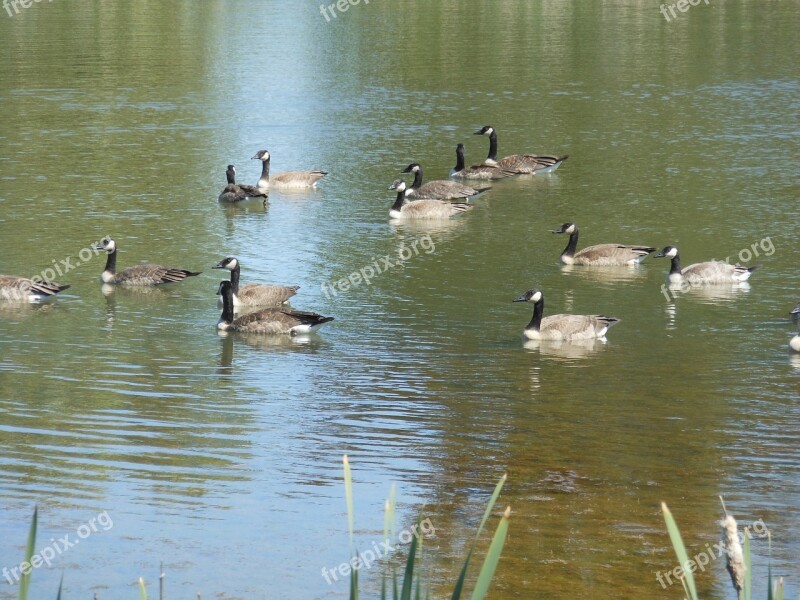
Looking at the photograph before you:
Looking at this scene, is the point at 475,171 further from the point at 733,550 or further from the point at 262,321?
the point at 733,550

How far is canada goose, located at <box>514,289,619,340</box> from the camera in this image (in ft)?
54.1

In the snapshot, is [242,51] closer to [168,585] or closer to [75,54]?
[75,54]

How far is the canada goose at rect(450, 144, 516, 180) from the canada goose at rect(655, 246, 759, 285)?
373 inches

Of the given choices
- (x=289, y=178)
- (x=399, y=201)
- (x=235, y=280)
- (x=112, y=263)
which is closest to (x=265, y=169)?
(x=289, y=178)

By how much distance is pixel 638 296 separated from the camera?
19109 millimetres

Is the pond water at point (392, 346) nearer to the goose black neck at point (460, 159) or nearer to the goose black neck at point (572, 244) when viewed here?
the goose black neck at point (572, 244)

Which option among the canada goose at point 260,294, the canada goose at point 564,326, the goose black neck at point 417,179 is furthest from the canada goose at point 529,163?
the canada goose at point 564,326

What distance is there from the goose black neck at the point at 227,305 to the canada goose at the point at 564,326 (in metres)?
3.87

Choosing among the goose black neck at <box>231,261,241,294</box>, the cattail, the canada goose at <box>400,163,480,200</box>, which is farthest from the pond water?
the cattail

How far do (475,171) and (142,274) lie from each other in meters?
10.6

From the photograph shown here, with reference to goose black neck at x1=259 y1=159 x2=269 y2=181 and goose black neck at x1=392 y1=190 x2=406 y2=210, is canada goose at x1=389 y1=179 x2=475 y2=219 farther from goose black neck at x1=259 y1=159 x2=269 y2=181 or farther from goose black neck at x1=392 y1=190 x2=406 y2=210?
goose black neck at x1=259 y1=159 x2=269 y2=181

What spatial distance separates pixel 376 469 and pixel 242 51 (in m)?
39.8

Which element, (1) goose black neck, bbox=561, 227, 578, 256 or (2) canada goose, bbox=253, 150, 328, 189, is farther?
(2) canada goose, bbox=253, 150, 328, 189

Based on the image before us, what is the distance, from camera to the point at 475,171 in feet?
92.7
